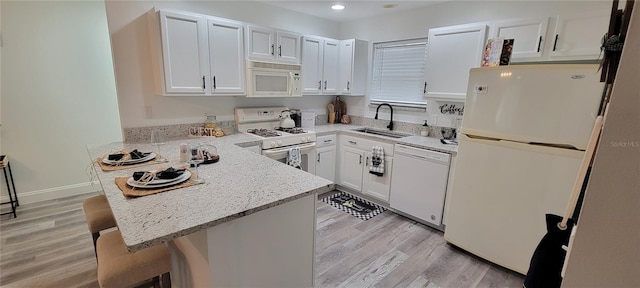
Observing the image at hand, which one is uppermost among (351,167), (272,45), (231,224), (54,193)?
(272,45)

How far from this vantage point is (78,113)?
3.45 m

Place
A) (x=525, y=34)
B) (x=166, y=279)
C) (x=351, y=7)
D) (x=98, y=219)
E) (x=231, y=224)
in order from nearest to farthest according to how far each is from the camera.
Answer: (x=231, y=224)
(x=166, y=279)
(x=98, y=219)
(x=525, y=34)
(x=351, y=7)

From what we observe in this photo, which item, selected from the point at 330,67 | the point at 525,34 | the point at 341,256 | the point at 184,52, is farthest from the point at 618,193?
the point at 330,67

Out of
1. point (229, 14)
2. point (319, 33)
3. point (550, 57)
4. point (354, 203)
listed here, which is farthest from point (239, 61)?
point (550, 57)

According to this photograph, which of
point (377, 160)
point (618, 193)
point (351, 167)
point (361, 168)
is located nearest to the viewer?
point (618, 193)

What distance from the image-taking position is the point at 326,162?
379 centimetres

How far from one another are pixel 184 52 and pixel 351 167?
2376mm

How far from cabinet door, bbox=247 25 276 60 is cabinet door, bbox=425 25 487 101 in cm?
178

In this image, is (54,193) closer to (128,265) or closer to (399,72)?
(128,265)

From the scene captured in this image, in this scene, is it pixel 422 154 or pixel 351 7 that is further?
pixel 351 7

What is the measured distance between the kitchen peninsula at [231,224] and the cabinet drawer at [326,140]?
170cm

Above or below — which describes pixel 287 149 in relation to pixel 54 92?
below

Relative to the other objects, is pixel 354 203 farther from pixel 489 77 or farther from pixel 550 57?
pixel 550 57

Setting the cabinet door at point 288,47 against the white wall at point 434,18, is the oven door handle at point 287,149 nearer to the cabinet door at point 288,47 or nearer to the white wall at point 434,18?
the cabinet door at point 288,47
